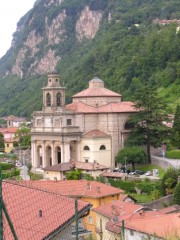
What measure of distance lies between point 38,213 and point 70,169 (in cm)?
4284

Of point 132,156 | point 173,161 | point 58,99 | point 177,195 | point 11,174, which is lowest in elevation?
point 177,195

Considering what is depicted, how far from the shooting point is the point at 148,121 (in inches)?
2264

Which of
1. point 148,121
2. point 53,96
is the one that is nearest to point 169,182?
point 148,121

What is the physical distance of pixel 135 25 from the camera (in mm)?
155625

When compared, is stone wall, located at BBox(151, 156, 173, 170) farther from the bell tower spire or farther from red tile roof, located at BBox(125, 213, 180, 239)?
red tile roof, located at BBox(125, 213, 180, 239)

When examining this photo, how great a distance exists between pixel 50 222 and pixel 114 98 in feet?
170

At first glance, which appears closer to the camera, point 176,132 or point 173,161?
point 173,161

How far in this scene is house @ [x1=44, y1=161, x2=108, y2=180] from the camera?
174 feet

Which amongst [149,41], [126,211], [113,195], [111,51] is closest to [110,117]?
[113,195]

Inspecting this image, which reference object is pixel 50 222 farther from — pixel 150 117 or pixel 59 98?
pixel 59 98

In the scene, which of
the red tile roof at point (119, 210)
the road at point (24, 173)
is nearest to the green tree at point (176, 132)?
the road at point (24, 173)

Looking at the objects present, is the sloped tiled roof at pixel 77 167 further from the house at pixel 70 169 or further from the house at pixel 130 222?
the house at pixel 130 222

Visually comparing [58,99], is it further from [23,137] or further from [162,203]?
[23,137]

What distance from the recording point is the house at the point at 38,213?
35.8ft
